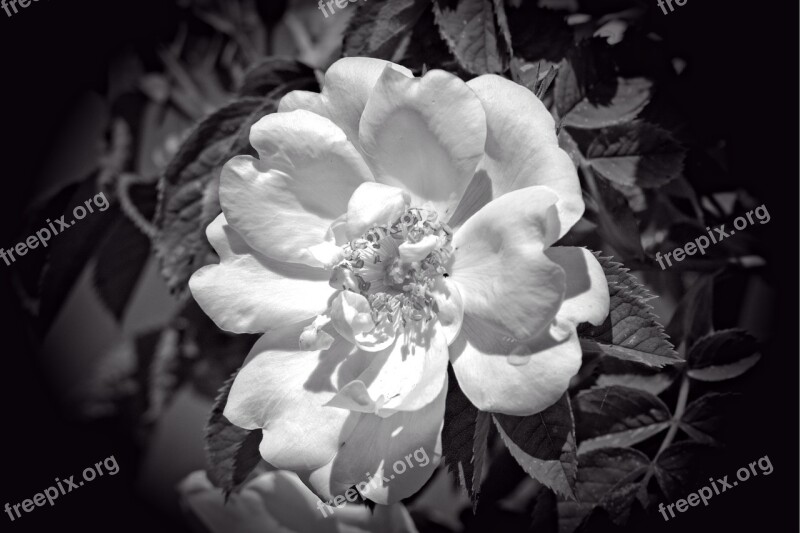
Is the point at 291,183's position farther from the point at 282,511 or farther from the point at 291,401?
the point at 282,511

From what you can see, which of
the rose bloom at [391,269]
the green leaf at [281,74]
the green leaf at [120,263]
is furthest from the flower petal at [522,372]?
the green leaf at [120,263]

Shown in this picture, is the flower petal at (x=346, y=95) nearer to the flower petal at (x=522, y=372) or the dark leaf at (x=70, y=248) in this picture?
the flower petal at (x=522, y=372)

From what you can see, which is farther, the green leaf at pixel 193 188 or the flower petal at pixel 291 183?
the green leaf at pixel 193 188

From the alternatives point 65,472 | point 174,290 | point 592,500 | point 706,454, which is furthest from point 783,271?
point 65,472

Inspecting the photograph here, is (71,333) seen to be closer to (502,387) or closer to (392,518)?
(392,518)

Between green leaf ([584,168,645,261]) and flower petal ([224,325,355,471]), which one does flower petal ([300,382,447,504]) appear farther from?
green leaf ([584,168,645,261])

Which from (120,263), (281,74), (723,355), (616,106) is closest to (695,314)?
(723,355)
